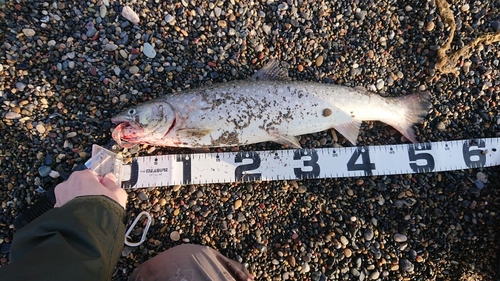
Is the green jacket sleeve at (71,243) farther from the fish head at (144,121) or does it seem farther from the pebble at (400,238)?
the pebble at (400,238)

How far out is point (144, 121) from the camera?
3.38m

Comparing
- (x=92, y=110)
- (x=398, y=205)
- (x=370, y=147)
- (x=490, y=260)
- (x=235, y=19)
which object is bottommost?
(x=490, y=260)

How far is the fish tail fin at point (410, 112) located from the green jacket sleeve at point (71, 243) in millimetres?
3020

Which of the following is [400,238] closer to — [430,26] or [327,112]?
[327,112]

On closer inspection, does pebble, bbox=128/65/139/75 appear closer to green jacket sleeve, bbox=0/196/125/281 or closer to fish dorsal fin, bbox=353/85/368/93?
green jacket sleeve, bbox=0/196/125/281

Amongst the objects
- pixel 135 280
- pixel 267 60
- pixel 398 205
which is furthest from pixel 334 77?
pixel 135 280

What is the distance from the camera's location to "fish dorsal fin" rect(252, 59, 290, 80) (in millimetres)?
3684

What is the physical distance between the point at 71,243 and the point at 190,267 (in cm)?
106

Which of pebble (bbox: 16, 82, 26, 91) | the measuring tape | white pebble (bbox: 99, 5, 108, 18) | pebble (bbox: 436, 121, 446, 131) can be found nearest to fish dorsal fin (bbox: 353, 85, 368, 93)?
the measuring tape

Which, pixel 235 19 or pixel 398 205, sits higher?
pixel 235 19

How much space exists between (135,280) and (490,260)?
3.72m

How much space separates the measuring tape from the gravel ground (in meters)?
0.11

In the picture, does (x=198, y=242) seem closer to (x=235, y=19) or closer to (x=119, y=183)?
(x=119, y=183)

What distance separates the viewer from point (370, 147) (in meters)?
3.81
